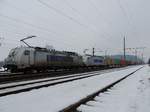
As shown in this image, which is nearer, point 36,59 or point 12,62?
point 12,62

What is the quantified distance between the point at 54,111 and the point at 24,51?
58.2 feet

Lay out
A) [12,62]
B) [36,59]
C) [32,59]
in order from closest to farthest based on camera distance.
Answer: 1. [12,62]
2. [32,59]
3. [36,59]

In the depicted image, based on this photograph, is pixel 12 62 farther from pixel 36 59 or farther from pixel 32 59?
pixel 36 59

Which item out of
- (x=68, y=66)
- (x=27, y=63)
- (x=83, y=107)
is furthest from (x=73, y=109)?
(x=68, y=66)

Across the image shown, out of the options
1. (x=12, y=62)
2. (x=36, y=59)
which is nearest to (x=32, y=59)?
(x=36, y=59)

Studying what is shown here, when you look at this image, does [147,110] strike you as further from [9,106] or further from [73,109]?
[9,106]

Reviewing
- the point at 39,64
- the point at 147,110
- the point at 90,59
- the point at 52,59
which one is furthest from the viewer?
the point at 90,59

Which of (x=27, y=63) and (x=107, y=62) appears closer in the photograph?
(x=27, y=63)

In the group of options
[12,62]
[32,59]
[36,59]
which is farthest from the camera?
[36,59]

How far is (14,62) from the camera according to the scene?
2134 cm

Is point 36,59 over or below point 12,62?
over

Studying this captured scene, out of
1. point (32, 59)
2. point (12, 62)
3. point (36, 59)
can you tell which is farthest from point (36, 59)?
point (12, 62)

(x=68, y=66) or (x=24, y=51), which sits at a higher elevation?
(x=24, y=51)

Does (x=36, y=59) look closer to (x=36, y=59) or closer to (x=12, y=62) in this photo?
(x=36, y=59)
